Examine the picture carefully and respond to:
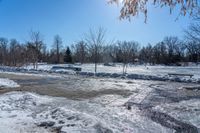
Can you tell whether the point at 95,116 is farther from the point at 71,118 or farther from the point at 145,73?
the point at 145,73

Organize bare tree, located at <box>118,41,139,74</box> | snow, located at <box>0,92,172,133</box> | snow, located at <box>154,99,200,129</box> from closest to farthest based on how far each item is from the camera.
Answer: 1. snow, located at <box>0,92,172,133</box>
2. snow, located at <box>154,99,200,129</box>
3. bare tree, located at <box>118,41,139,74</box>

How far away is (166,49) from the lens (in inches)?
3775

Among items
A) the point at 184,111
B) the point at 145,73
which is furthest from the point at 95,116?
the point at 145,73

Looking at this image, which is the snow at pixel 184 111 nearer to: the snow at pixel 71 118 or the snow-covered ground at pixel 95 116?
the snow-covered ground at pixel 95 116

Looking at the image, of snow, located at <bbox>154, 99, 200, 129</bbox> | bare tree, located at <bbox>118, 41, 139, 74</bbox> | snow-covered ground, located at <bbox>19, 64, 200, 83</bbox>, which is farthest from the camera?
bare tree, located at <bbox>118, 41, 139, 74</bbox>

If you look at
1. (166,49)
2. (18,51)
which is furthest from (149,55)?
(18,51)

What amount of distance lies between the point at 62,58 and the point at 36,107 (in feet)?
273

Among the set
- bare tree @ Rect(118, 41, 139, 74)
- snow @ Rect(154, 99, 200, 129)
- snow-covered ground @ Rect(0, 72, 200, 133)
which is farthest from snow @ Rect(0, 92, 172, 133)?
bare tree @ Rect(118, 41, 139, 74)

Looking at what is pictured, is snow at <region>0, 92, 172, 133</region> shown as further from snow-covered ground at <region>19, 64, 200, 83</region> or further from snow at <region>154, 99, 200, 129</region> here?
snow-covered ground at <region>19, 64, 200, 83</region>

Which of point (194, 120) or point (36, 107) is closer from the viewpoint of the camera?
point (194, 120)

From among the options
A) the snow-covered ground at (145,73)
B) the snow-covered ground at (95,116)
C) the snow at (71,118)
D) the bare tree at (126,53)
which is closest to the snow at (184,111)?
the snow-covered ground at (95,116)

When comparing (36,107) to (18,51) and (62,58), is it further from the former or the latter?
(62,58)

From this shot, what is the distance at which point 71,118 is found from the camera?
6.65 metres

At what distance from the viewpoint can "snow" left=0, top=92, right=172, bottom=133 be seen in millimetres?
5895
